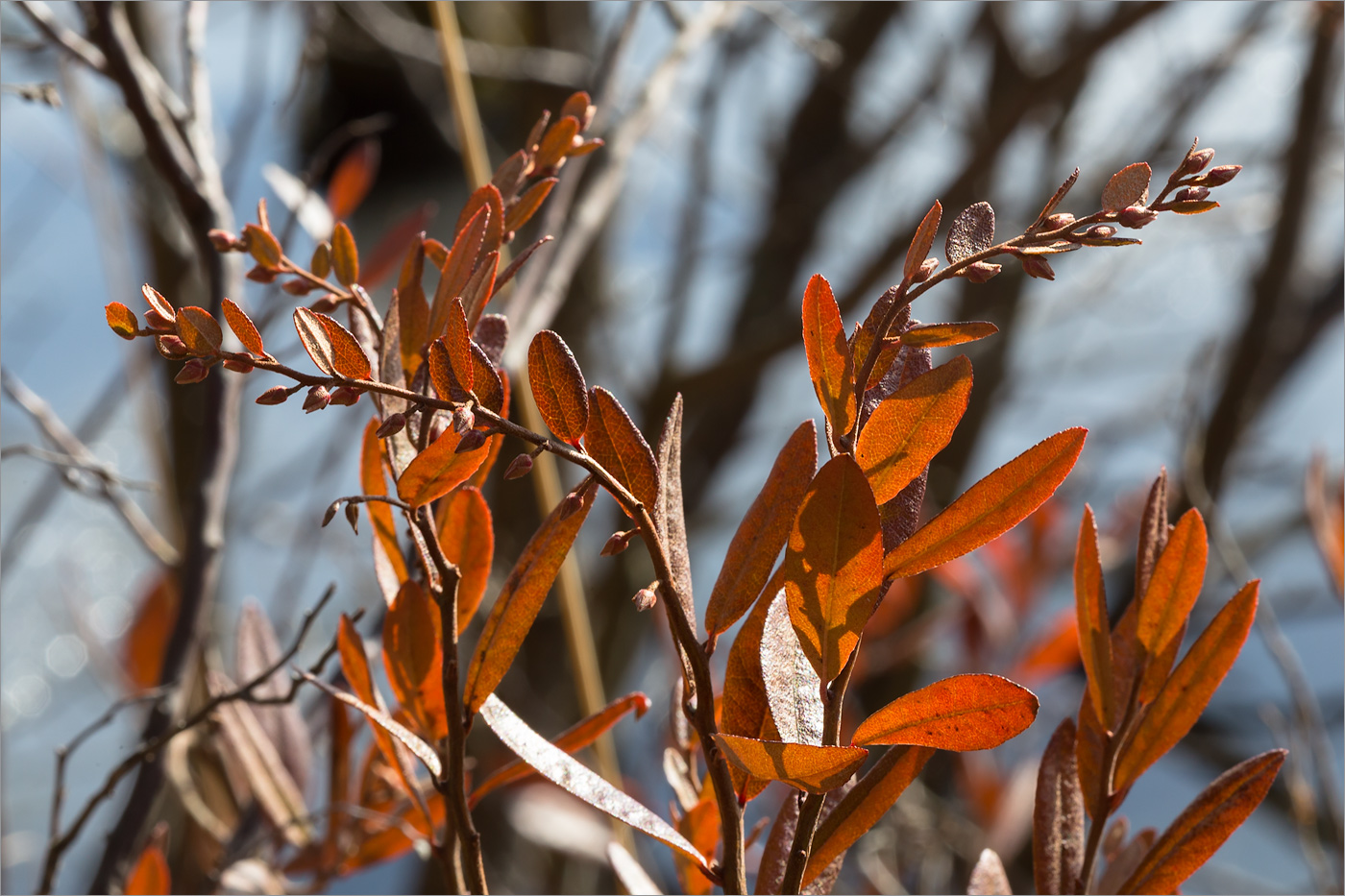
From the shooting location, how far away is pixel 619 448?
19 centimetres

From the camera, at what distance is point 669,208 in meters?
1.56

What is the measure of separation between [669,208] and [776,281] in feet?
1.25

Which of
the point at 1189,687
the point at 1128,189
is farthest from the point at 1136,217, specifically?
the point at 1189,687

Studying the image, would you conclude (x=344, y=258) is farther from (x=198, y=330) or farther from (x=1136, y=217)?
(x=1136, y=217)

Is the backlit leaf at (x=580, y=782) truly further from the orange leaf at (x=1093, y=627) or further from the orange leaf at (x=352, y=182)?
the orange leaf at (x=352, y=182)

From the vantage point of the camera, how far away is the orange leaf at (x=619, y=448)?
7.4 inches

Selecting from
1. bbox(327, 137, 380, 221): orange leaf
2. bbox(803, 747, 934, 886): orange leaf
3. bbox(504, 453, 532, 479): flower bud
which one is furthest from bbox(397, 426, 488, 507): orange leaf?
bbox(327, 137, 380, 221): orange leaf

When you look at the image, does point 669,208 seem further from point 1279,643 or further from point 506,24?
point 1279,643

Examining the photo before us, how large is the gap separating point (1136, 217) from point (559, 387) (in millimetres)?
111

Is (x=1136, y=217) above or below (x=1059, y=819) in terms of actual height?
above

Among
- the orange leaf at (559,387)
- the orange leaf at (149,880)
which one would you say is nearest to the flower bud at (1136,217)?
the orange leaf at (559,387)

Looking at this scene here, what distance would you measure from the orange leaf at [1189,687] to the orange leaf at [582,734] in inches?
4.7

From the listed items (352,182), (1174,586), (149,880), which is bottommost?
(149,880)

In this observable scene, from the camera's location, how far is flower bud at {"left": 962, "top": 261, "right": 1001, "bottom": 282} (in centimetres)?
17
